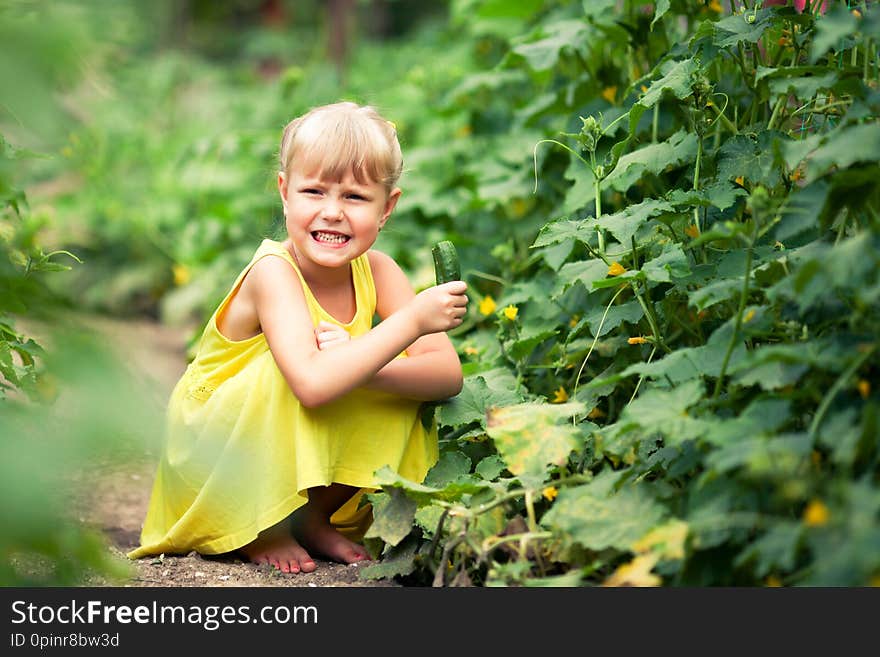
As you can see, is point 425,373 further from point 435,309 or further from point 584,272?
point 584,272

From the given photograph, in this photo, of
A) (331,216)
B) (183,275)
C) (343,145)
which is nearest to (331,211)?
(331,216)

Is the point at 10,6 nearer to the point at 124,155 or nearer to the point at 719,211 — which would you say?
the point at 719,211

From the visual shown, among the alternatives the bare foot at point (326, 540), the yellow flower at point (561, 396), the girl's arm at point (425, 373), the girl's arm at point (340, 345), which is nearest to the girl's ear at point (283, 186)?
the girl's arm at point (340, 345)

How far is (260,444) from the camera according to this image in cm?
212

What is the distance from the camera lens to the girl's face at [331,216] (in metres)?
2.18

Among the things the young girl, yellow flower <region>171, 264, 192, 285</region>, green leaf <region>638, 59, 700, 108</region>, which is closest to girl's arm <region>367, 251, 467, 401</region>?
the young girl

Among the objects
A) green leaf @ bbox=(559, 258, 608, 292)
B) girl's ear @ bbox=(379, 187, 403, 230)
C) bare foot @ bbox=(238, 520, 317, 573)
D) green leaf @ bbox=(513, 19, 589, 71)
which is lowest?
bare foot @ bbox=(238, 520, 317, 573)

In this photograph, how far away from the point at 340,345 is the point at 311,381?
96 millimetres

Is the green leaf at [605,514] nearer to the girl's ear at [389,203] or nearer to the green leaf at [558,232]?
the green leaf at [558,232]

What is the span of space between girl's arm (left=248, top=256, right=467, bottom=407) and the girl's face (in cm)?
12

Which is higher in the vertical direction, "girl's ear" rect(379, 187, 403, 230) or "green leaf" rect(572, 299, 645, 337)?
"girl's ear" rect(379, 187, 403, 230)

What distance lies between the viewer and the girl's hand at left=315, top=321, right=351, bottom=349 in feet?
6.96

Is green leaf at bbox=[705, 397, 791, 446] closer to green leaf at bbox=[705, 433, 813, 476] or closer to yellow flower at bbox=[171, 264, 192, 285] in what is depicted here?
green leaf at bbox=[705, 433, 813, 476]

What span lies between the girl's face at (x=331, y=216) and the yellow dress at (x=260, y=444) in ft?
0.28
